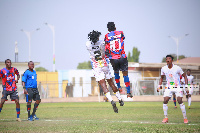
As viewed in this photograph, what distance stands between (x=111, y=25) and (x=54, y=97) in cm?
3977

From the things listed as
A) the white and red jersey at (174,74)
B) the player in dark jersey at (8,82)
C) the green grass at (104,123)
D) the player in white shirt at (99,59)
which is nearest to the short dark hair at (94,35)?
the player in white shirt at (99,59)

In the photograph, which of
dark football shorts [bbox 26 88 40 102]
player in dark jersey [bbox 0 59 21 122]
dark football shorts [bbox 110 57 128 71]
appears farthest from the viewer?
dark football shorts [bbox 26 88 40 102]

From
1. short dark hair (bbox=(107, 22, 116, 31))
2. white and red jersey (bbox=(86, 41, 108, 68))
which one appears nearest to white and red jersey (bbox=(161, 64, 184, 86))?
white and red jersey (bbox=(86, 41, 108, 68))

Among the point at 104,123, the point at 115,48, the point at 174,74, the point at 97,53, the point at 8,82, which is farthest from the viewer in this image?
the point at 8,82

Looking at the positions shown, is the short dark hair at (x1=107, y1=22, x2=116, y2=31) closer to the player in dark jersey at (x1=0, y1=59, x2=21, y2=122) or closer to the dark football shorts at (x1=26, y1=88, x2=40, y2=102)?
the player in dark jersey at (x1=0, y1=59, x2=21, y2=122)

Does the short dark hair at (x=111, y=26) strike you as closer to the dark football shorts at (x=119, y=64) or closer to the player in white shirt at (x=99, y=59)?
the player in white shirt at (x=99, y=59)

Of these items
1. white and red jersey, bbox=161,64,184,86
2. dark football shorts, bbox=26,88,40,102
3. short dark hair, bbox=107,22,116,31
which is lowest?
dark football shorts, bbox=26,88,40,102

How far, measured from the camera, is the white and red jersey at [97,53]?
47.0ft

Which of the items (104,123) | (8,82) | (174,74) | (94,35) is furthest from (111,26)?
(8,82)

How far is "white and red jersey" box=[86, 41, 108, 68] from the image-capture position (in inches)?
564

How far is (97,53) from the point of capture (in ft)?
47.7

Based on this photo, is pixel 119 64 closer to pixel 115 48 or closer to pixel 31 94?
pixel 115 48

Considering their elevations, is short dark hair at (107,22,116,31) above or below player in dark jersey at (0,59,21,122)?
above

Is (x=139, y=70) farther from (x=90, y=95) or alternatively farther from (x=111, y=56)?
(x=111, y=56)
